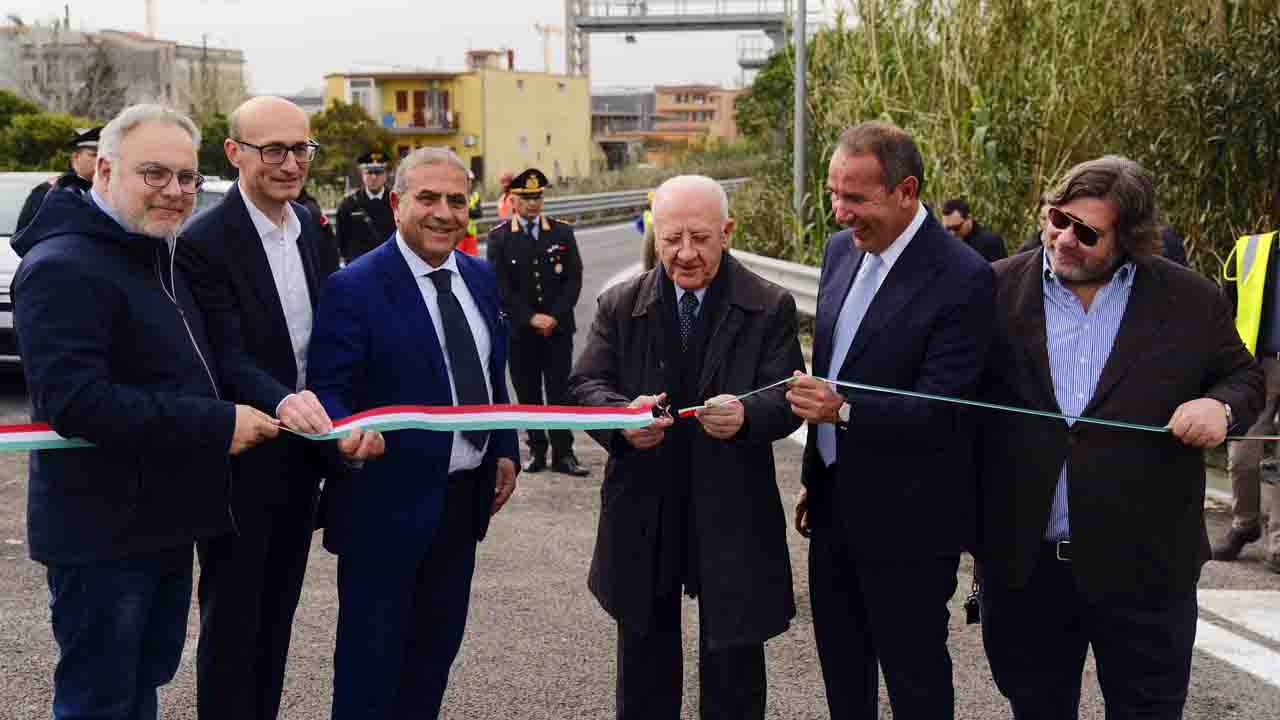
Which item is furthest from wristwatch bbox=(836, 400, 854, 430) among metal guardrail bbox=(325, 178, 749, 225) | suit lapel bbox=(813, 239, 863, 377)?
metal guardrail bbox=(325, 178, 749, 225)

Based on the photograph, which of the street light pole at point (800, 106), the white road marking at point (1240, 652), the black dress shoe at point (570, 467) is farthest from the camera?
the street light pole at point (800, 106)

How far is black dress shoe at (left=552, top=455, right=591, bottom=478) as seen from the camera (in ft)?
29.2

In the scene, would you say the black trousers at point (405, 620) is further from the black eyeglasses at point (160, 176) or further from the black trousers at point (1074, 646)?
the black trousers at point (1074, 646)

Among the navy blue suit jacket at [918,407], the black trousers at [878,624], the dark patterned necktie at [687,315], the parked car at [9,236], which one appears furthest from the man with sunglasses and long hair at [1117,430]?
the parked car at [9,236]

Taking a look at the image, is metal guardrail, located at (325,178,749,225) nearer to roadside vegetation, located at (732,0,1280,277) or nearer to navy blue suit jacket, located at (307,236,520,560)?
roadside vegetation, located at (732,0,1280,277)

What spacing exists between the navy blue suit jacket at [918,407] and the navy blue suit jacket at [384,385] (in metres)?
1.24

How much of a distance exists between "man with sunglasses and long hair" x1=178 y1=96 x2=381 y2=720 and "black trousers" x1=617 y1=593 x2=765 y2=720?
1.02 metres

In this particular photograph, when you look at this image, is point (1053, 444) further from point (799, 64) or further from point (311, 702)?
point (799, 64)

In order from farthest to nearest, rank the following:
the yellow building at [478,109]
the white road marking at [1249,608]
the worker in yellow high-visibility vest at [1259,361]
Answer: the yellow building at [478,109]
the worker in yellow high-visibility vest at [1259,361]
the white road marking at [1249,608]

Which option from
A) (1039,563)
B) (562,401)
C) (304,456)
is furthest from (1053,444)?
(562,401)

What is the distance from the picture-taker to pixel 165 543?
3.51m

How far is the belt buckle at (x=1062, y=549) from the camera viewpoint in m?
3.80

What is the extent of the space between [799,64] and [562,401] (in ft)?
24.7

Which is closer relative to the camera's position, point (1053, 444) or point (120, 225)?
point (120, 225)
